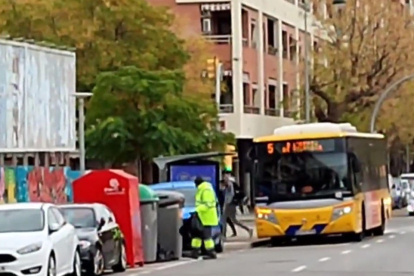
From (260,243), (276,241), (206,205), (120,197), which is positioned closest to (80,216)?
(120,197)

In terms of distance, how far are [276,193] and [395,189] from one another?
3333 centimetres

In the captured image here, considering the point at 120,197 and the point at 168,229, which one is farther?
the point at 168,229

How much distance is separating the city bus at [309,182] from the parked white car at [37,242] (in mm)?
11138

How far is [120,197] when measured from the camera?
2780cm

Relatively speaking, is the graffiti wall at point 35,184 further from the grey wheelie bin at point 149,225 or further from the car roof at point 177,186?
the grey wheelie bin at point 149,225

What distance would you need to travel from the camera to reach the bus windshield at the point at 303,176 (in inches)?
1314

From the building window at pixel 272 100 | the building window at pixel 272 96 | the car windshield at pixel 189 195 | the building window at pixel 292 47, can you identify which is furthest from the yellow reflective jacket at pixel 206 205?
the building window at pixel 292 47

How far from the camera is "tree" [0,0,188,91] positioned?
149 ft

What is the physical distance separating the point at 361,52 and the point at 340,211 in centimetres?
2555

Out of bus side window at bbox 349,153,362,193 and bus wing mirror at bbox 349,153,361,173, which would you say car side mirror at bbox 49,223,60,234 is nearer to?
bus side window at bbox 349,153,362,193

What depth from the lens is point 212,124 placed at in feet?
144

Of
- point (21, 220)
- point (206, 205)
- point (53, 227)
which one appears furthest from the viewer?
point (206, 205)

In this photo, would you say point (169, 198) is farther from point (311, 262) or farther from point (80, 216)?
point (80, 216)

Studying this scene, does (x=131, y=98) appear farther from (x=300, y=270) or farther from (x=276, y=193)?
(x=300, y=270)
